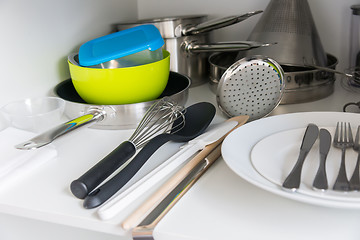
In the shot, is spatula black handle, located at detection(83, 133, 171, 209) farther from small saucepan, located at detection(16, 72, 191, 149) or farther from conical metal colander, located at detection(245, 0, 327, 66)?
conical metal colander, located at detection(245, 0, 327, 66)

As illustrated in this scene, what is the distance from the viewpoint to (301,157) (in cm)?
53

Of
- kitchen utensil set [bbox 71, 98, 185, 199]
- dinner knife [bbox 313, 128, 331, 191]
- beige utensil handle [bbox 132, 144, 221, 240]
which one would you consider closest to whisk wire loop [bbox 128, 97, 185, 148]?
kitchen utensil set [bbox 71, 98, 185, 199]

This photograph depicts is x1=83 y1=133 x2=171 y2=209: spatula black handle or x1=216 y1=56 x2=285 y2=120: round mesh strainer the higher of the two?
x1=216 y1=56 x2=285 y2=120: round mesh strainer

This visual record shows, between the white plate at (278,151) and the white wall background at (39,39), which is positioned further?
the white wall background at (39,39)

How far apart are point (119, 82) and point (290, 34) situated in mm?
345

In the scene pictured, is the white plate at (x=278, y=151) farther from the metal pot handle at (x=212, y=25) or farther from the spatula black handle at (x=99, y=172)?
the metal pot handle at (x=212, y=25)

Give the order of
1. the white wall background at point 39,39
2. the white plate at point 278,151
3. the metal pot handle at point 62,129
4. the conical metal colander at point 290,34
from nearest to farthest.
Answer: the white plate at point 278,151, the metal pot handle at point 62,129, the white wall background at point 39,39, the conical metal colander at point 290,34

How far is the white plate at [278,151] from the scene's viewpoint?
43 cm

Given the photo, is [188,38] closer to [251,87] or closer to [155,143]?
[251,87]

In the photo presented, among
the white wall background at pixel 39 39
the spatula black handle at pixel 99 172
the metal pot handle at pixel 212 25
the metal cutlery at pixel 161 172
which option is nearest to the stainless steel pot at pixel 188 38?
the metal pot handle at pixel 212 25

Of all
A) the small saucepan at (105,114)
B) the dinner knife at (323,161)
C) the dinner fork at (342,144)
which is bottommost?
the dinner fork at (342,144)

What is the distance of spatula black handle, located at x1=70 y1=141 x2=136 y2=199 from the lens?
515 millimetres

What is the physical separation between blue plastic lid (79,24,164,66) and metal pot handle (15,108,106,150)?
8cm

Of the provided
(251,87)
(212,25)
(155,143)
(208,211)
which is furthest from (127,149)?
(212,25)
